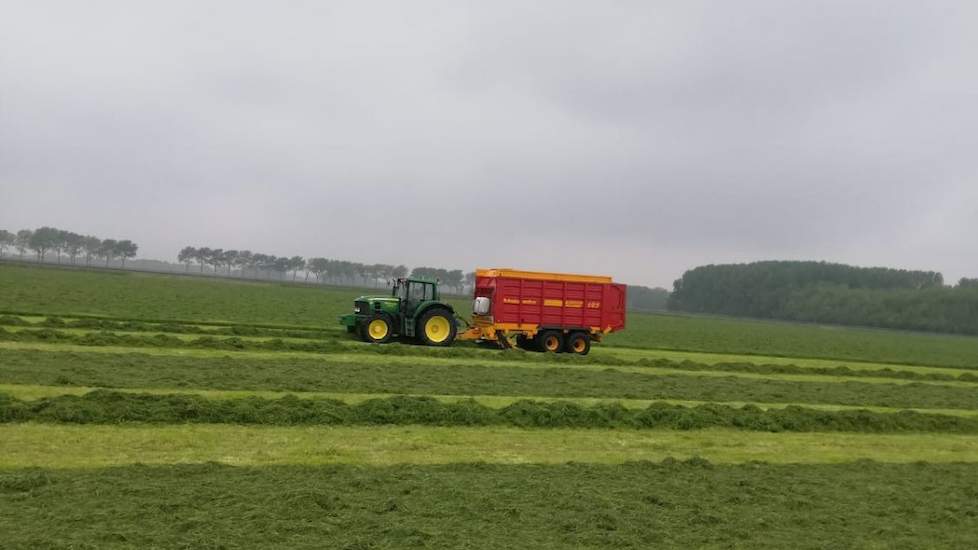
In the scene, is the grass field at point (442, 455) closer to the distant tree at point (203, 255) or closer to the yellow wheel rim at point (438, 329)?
the yellow wheel rim at point (438, 329)

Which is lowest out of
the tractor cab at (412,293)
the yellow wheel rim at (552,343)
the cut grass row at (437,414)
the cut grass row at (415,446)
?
the cut grass row at (415,446)

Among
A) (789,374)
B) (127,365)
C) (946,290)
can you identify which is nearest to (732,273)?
(946,290)

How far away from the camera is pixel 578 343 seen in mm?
23672

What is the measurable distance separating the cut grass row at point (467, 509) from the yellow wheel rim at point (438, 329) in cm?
1326

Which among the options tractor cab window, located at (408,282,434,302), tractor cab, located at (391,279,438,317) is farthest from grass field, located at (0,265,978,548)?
tractor cab window, located at (408,282,434,302)

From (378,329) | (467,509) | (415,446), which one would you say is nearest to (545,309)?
(378,329)

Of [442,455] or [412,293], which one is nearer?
[442,455]

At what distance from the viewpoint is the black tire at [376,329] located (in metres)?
21.7

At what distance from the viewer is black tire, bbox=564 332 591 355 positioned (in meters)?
23.5

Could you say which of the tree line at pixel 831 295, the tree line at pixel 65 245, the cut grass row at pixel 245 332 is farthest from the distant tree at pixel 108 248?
the cut grass row at pixel 245 332

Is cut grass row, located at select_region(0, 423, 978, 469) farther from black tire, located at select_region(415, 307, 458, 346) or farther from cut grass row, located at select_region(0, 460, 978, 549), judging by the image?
black tire, located at select_region(415, 307, 458, 346)

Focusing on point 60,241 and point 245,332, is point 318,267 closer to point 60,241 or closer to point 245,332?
point 60,241

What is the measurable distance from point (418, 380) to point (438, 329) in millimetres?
7459

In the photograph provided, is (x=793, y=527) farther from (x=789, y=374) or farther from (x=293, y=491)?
(x=789, y=374)
